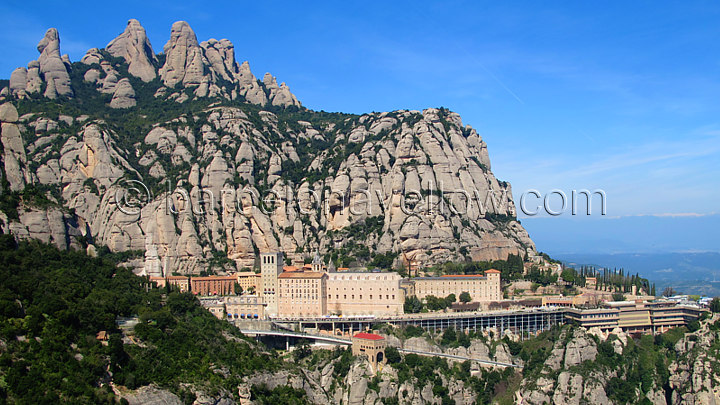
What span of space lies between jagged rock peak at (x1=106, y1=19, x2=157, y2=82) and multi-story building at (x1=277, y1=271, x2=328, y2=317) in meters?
99.3

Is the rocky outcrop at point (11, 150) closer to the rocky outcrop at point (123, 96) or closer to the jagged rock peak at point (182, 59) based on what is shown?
the rocky outcrop at point (123, 96)

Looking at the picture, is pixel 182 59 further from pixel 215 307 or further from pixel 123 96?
pixel 215 307

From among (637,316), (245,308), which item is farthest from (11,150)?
(637,316)

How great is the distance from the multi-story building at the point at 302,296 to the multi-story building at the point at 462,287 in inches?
612

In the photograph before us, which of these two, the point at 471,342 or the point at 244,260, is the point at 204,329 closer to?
the point at 471,342

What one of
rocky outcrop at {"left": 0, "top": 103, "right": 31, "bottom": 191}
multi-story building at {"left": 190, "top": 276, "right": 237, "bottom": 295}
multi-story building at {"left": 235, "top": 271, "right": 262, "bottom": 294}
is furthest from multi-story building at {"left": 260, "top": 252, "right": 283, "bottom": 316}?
rocky outcrop at {"left": 0, "top": 103, "right": 31, "bottom": 191}

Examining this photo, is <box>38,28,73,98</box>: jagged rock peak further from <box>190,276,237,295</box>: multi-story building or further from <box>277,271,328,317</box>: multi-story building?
<box>277,271,328,317</box>: multi-story building

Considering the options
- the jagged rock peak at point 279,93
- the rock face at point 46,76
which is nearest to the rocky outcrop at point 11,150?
the rock face at point 46,76

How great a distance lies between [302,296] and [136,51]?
108 meters

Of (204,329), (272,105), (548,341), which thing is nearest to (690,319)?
(548,341)

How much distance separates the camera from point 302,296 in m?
100

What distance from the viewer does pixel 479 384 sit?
83.6 meters

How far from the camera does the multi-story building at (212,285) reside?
10975 cm

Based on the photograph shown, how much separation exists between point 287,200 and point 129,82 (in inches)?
2441
